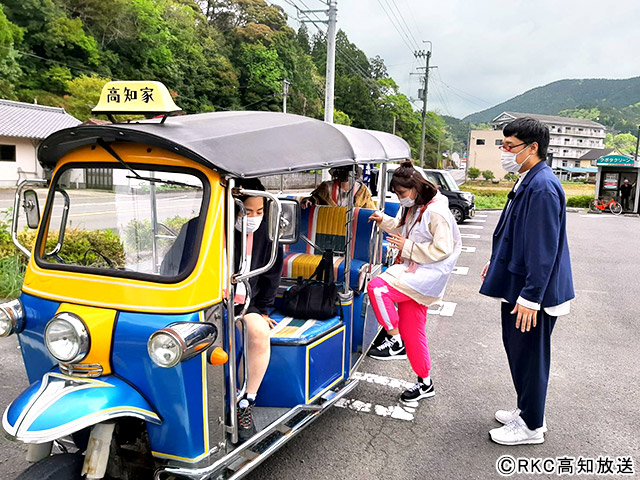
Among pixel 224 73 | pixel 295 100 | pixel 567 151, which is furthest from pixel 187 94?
pixel 567 151

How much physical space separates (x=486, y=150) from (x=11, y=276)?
7833 cm

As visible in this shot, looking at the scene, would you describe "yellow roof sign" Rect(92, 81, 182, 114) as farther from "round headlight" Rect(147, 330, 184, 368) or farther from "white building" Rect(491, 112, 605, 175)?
"white building" Rect(491, 112, 605, 175)

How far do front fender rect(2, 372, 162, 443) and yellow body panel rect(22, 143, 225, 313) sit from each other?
14.7 inches

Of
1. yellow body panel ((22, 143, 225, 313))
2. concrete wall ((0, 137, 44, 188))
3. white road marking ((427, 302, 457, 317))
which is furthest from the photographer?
A: concrete wall ((0, 137, 44, 188))

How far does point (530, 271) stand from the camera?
10.5ft

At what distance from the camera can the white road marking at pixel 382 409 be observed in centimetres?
407

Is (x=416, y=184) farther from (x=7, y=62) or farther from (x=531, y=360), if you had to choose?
(x=7, y=62)

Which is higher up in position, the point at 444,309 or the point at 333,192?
the point at 333,192

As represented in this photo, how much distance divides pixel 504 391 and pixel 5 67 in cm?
3181

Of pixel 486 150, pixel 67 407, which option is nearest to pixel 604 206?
pixel 67 407

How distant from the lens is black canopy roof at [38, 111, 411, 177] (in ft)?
8.02

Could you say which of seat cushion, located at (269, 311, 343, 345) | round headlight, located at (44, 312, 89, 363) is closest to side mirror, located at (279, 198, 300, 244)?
seat cushion, located at (269, 311, 343, 345)

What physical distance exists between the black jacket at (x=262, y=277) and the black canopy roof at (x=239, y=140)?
0.50 metres

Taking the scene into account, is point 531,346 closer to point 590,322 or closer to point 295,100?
point 590,322
